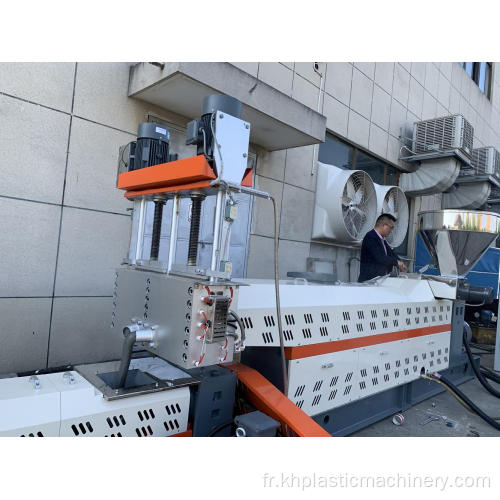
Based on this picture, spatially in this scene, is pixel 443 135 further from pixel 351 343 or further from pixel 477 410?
pixel 351 343

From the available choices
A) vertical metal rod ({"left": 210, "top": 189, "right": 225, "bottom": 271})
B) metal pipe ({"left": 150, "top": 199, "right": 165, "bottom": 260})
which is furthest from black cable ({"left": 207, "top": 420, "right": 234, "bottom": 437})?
metal pipe ({"left": 150, "top": 199, "right": 165, "bottom": 260})

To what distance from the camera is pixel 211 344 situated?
1.69 m

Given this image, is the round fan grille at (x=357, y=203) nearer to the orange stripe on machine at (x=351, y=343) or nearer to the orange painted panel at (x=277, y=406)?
the orange stripe on machine at (x=351, y=343)

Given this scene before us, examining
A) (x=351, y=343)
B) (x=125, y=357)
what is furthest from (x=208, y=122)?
(x=351, y=343)

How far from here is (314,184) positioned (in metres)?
5.80

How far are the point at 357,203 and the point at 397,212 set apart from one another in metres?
1.42

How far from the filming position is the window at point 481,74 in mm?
10680

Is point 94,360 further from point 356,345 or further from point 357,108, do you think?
point 357,108

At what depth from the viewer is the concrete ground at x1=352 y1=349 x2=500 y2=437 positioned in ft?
9.96

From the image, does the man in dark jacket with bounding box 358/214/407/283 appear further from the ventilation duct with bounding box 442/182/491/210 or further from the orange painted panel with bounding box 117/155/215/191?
the ventilation duct with bounding box 442/182/491/210

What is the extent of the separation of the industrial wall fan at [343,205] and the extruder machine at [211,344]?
2.54 metres

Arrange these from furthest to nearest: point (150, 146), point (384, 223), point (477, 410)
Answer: point (384, 223) < point (477, 410) < point (150, 146)

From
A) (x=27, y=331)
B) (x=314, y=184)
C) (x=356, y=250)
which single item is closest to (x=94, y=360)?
(x=27, y=331)

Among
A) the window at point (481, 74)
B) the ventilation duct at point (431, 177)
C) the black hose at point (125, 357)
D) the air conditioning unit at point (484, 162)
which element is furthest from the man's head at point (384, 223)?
the window at point (481, 74)
